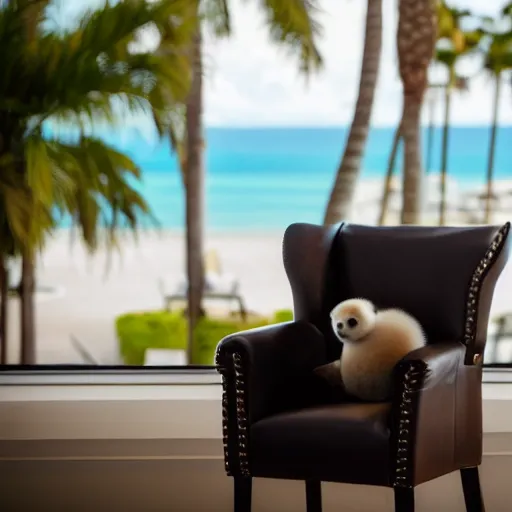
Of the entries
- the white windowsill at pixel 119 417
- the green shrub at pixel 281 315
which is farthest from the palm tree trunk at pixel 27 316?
the green shrub at pixel 281 315

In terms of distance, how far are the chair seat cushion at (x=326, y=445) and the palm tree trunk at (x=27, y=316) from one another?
158cm

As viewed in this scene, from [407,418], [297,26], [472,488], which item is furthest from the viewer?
[297,26]

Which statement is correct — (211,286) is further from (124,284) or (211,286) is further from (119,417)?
(119,417)

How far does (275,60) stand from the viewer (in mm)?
4156

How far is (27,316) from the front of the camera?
4.11 metres

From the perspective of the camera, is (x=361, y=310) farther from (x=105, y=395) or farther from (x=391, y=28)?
(x=391, y=28)

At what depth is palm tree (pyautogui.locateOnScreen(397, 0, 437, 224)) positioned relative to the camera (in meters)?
4.04

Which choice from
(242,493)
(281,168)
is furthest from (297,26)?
(242,493)

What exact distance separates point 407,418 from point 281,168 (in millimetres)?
1766

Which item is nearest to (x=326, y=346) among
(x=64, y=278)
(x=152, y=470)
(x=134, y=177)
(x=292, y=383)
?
(x=292, y=383)

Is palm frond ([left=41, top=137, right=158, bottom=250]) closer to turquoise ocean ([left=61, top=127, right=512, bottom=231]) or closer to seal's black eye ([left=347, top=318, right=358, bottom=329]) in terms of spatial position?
turquoise ocean ([left=61, top=127, right=512, bottom=231])

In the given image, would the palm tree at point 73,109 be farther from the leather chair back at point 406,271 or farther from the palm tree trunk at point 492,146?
the palm tree trunk at point 492,146

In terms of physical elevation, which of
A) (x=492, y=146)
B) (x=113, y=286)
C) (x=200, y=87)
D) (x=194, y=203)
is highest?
(x=200, y=87)

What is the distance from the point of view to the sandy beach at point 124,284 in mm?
4148
